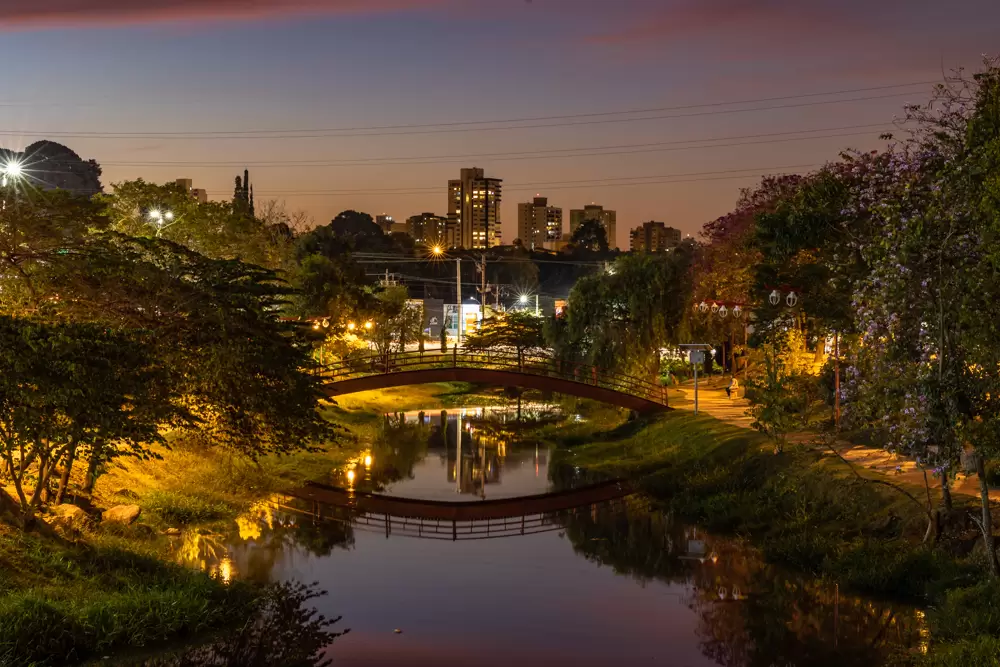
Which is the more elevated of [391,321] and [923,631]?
[391,321]

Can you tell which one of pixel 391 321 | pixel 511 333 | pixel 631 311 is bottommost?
pixel 511 333

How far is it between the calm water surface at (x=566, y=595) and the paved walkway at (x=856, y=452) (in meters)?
3.15

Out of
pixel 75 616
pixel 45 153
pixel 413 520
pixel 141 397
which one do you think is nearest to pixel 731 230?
pixel 413 520

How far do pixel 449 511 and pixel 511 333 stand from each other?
30.2 metres

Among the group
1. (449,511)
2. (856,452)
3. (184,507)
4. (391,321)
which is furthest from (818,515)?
(391,321)

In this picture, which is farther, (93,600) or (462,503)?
(462,503)

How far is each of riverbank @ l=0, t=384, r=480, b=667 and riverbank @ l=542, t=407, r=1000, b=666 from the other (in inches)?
436

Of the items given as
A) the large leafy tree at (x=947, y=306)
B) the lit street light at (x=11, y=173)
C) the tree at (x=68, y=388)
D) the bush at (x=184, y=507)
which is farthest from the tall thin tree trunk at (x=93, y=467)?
the large leafy tree at (x=947, y=306)

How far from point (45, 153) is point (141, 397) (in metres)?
124

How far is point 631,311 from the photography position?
44.3 meters

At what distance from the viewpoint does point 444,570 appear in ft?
74.3

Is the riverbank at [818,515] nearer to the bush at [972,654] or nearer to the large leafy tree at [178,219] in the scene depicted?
the bush at [972,654]

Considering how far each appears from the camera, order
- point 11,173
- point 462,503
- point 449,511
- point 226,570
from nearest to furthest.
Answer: point 226,570, point 11,173, point 449,511, point 462,503

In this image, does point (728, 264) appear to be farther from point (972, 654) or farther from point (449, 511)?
point (972, 654)
